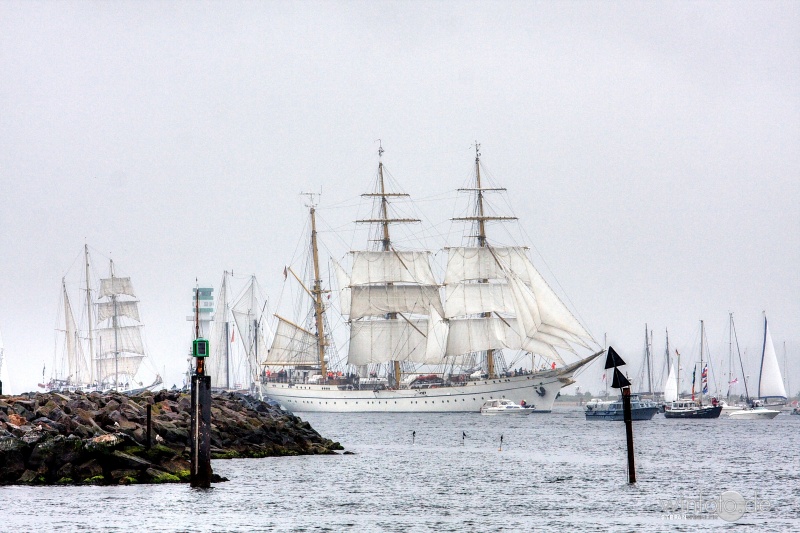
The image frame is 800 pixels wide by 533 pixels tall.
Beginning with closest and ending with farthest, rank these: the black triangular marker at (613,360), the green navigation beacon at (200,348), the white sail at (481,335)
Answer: the green navigation beacon at (200,348)
the black triangular marker at (613,360)
the white sail at (481,335)

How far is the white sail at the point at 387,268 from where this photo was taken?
154 m

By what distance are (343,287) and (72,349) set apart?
4679cm

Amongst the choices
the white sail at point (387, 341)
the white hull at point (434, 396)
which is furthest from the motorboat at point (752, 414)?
the white sail at point (387, 341)

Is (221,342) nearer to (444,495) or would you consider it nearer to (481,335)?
(481,335)

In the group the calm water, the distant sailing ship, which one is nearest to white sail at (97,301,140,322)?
the distant sailing ship

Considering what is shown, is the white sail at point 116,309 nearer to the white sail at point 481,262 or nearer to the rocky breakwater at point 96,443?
the white sail at point 481,262

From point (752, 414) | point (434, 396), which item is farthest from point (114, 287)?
point (752, 414)

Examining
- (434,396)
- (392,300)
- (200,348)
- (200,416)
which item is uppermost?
(392,300)

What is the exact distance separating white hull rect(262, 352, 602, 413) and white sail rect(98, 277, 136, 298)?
4053cm

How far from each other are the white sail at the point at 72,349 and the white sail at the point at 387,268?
4679 cm

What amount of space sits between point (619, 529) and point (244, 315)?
154 meters

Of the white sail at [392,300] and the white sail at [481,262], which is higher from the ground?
the white sail at [481,262]

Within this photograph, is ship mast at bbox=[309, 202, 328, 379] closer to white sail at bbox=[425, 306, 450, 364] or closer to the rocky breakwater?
white sail at bbox=[425, 306, 450, 364]

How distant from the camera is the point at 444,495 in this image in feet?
135
